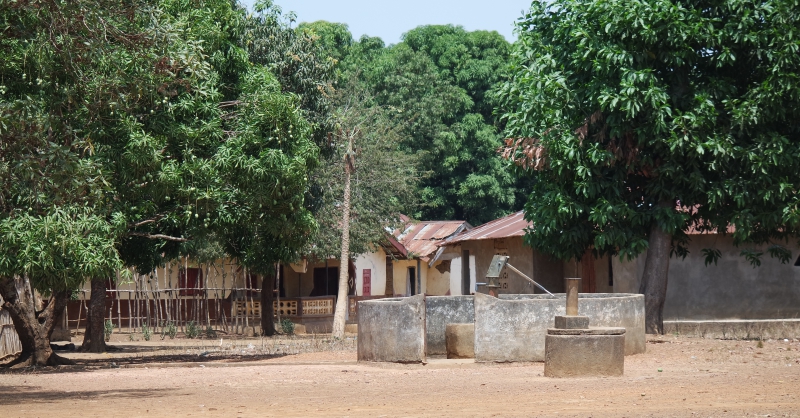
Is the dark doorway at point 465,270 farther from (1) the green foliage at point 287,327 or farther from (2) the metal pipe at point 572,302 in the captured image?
(2) the metal pipe at point 572,302

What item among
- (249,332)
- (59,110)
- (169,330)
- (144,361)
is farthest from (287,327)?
(59,110)

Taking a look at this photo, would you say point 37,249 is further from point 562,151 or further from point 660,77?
point 660,77

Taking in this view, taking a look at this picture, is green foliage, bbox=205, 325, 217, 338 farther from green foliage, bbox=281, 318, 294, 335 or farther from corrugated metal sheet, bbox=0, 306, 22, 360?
corrugated metal sheet, bbox=0, 306, 22, 360

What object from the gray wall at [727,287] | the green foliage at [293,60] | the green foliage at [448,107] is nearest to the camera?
the gray wall at [727,287]

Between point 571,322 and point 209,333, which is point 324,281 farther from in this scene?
point 571,322

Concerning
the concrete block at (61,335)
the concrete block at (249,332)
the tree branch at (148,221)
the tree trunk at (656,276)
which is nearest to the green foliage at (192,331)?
the concrete block at (249,332)

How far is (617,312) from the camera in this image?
1695 cm

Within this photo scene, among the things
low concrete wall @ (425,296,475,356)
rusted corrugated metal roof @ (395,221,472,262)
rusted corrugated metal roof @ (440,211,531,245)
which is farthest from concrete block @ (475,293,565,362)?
rusted corrugated metal roof @ (395,221,472,262)

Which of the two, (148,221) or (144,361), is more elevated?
(148,221)

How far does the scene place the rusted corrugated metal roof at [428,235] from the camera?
4312cm

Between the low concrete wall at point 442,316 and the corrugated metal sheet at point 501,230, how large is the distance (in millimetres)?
7598

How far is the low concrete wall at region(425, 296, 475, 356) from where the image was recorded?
1906 cm

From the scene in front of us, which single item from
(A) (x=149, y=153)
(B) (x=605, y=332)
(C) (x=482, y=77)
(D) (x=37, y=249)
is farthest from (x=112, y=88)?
(C) (x=482, y=77)

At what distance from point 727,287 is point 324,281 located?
19540 millimetres
